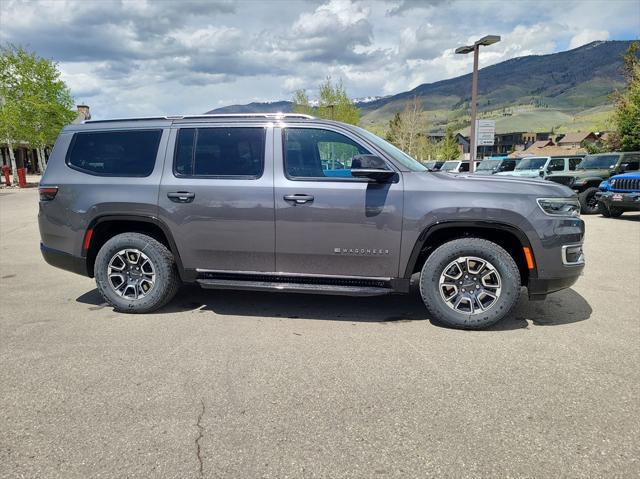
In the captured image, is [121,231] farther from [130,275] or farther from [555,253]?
[555,253]

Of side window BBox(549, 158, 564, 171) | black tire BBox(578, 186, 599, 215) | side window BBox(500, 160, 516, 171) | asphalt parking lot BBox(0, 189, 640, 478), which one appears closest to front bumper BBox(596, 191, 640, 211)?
black tire BBox(578, 186, 599, 215)

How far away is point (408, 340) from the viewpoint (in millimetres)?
3951

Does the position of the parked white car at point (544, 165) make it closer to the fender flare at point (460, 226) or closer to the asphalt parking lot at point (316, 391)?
the asphalt parking lot at point (316, 391)

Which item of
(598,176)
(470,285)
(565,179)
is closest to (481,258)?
(470,285)

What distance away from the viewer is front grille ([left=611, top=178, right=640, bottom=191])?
1152cm

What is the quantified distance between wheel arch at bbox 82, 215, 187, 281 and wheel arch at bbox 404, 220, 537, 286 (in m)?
2.31

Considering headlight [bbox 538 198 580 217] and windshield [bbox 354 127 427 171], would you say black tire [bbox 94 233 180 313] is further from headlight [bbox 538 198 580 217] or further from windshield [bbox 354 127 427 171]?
headlight [bbox 538 198 580 217]

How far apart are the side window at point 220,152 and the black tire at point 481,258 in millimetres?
1858

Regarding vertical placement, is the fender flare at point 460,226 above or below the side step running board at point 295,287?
above

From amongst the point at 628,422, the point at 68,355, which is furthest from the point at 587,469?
the point at 68,355

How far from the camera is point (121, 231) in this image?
483cm

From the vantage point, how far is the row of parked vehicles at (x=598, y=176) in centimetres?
1171

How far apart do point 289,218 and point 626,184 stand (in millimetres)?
11207

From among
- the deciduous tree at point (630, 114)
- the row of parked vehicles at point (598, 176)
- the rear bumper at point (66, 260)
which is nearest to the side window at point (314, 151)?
the rear bumper at point (66, 260)
